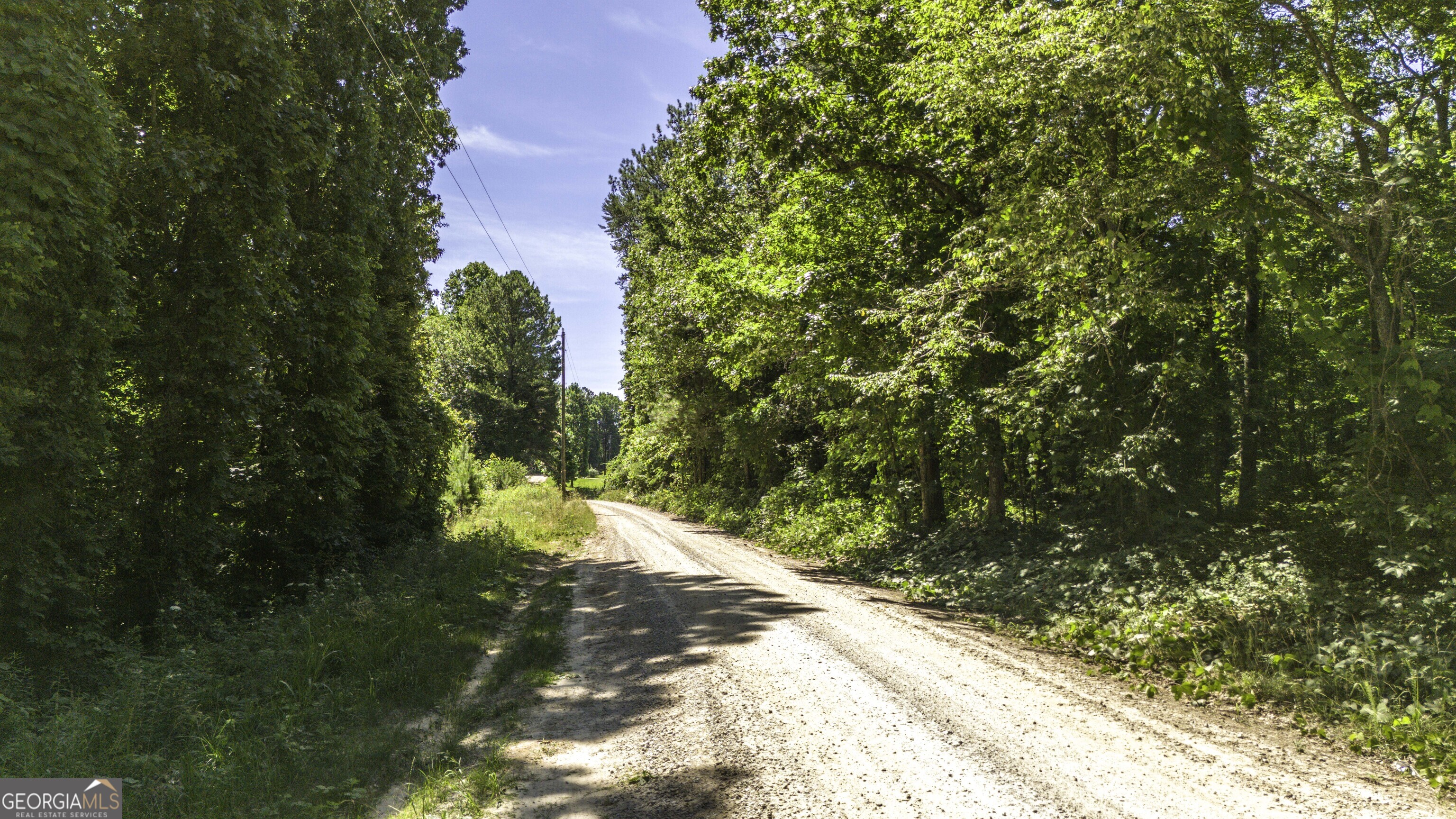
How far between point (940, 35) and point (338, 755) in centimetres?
1240

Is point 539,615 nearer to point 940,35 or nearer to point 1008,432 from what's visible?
point 1008,432

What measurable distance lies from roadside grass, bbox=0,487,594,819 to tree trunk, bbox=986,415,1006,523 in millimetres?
8093

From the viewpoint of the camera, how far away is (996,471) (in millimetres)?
12789

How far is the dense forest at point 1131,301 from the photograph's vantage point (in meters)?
6.84

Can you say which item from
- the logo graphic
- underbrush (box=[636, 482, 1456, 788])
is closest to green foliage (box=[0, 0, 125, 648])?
the logo graphic

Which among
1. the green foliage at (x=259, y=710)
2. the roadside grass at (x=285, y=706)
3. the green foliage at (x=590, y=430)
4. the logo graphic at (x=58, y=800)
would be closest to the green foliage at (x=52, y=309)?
the roadside grass at (x=285, y=706)

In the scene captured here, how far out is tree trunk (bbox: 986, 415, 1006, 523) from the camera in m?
12.5

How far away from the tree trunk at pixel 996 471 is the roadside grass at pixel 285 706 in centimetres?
809

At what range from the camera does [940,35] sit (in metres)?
11.1

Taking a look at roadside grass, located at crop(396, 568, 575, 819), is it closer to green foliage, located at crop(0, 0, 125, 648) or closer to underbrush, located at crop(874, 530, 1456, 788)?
green foliage, located at crop(0, 0, 125, 648)

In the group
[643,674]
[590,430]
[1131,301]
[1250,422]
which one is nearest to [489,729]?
[643,674]

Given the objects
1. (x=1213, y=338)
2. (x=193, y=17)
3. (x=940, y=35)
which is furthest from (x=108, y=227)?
(x=1213, y=338)

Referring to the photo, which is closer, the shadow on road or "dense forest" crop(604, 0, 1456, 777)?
the shadow on road

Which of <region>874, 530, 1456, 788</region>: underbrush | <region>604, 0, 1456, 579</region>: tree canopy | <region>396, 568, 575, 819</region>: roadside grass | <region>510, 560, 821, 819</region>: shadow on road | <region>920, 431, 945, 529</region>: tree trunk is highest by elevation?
<region>604, 0, 1456, 579</region>: tree canopy
